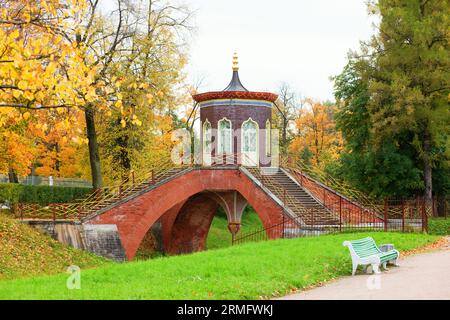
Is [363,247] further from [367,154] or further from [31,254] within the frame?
[367,154]

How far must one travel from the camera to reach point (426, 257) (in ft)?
→ 55.2

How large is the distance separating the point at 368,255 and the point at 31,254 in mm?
12063

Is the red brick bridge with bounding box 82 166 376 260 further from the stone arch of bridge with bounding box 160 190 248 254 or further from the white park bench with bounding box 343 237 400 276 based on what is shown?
the white park bench with bounding box 343 237 400 276

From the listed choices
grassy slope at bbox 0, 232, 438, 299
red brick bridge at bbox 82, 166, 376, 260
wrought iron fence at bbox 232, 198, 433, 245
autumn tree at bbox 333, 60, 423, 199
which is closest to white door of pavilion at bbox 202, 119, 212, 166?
red brick bridge at bbox 82, 166, 376, 260

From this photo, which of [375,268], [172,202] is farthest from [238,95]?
[375,268]

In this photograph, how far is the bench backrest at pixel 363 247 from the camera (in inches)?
554

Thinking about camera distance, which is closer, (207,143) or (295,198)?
(295,198)

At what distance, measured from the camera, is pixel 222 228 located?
46594mm

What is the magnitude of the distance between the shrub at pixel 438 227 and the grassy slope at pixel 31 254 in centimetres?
1239

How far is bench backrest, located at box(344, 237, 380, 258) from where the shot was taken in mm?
14071

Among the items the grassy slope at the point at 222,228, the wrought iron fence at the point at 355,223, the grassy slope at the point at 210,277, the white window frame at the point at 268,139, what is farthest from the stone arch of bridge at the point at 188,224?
the grassy slope at the point at 210,277

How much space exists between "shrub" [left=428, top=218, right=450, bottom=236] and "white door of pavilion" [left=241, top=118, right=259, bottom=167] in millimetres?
9053
